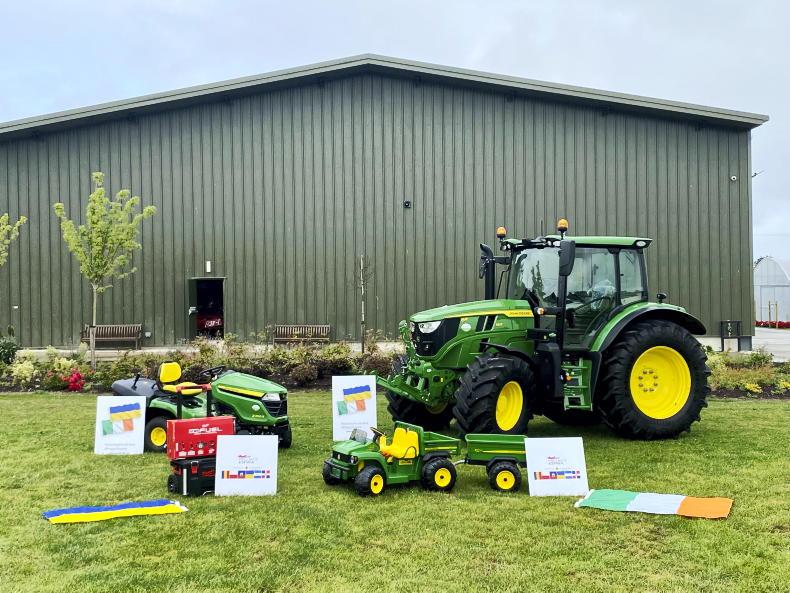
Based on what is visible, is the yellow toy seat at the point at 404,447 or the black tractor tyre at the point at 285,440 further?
the black tractor tyre at the point at 285,440

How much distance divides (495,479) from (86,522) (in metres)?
3.19

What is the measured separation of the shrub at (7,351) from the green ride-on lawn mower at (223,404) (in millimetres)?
8827

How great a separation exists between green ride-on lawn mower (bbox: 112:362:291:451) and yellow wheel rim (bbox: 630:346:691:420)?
4089 mm

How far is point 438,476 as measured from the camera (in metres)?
5.97

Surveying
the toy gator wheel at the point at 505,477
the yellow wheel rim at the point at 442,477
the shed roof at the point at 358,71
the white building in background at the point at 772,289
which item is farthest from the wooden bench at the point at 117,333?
the white building in background at the point at 772,289

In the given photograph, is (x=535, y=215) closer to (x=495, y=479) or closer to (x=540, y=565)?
(x=495, y=479)

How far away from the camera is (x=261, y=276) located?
2155 centimetres

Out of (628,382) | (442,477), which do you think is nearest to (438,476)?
(442,477)

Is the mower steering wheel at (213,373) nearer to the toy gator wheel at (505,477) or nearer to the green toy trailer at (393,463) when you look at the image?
the green toy trailer at (393,463)

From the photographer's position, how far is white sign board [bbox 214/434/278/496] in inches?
229

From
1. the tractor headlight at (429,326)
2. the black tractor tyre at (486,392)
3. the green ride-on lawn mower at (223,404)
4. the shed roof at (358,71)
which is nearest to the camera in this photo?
the black tractor tyre at (486,392)

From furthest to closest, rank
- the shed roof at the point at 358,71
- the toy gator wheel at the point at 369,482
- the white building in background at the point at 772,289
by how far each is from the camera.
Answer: the white building in background at the point at 772,289 < the shed roof at the point at 358,71 < the toy gator wheel at the point at 369,482

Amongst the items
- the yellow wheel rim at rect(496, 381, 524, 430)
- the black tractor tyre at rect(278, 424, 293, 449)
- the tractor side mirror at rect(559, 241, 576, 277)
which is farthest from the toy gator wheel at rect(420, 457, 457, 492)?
the tractor side mirror at rect(559, 241, 576, 277)

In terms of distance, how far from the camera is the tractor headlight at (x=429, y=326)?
7844 mm
